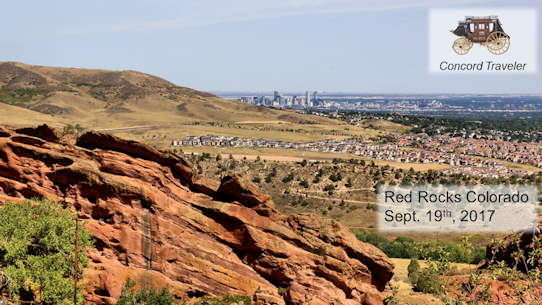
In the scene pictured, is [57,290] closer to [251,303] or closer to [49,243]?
[49,243]

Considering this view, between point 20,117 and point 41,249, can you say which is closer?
point 41,249

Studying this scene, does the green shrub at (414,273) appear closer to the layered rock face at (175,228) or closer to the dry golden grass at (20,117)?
the layered rock face at (175,228)

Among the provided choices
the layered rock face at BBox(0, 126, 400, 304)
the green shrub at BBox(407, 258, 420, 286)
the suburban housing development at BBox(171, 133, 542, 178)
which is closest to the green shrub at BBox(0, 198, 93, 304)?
the layered rock face at BBox(0, 126, 400, 304)

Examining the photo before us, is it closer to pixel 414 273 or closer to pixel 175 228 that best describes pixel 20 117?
pixel 414 273

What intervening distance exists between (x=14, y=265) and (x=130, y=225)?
574 centimetres

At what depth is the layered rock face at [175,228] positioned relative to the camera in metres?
24.1

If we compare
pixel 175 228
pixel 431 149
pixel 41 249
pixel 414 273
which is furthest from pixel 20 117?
pixel 175 228

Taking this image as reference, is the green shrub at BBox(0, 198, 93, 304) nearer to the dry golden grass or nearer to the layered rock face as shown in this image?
the layered rock face

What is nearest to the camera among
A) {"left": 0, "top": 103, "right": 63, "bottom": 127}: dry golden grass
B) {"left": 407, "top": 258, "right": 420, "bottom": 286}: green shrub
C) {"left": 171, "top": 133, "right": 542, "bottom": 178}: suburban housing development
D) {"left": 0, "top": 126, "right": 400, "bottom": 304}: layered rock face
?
{"left": 0, "top": 126, "right": 400, "bottom": 304}: layered rock face

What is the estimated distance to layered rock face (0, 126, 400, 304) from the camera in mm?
24078

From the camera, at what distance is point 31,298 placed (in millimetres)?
21031

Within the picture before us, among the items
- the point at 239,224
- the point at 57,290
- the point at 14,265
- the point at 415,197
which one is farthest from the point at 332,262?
the point at 415,197

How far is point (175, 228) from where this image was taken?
25.4m

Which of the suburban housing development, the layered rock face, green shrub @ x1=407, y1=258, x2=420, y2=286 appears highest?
the layered rock face
